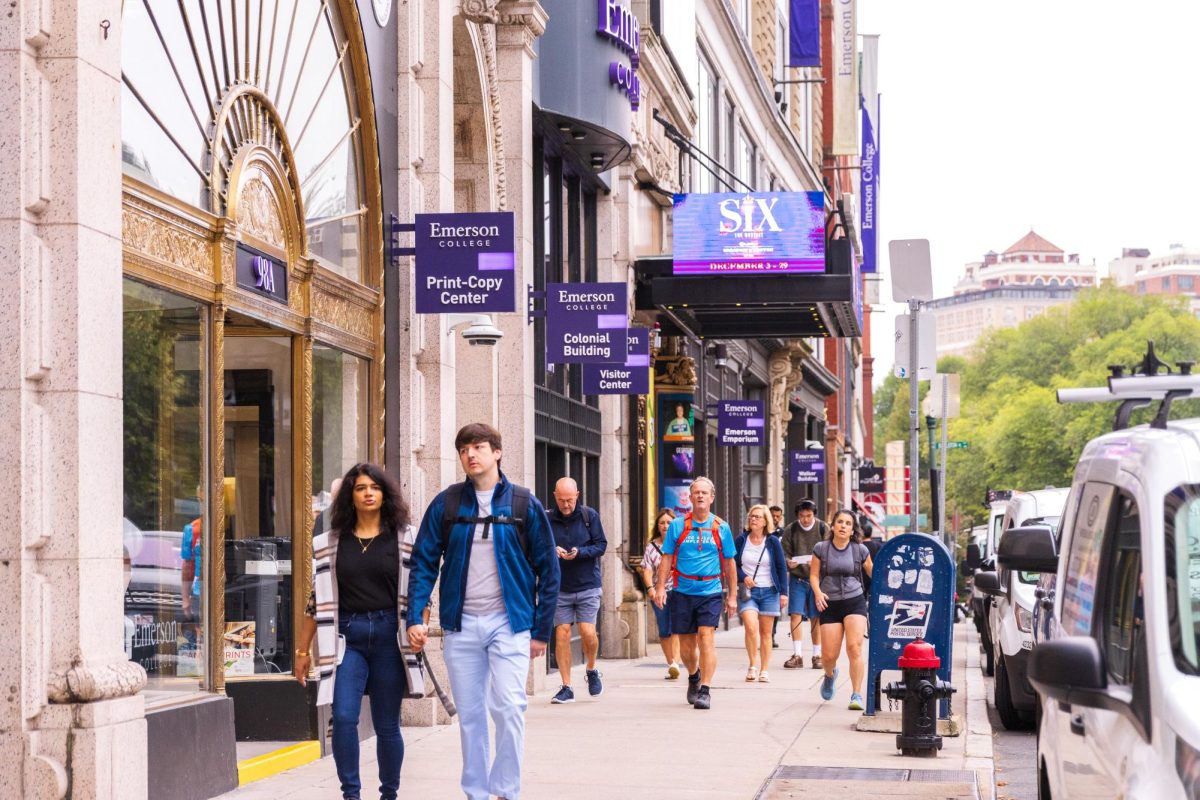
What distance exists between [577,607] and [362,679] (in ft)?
24.3

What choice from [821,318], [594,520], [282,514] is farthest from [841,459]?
[282,514]

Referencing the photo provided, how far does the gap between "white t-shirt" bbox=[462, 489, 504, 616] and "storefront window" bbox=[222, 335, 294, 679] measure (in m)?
3.06

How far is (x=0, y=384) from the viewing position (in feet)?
25.6

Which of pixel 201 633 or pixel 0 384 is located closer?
pixel 0 384

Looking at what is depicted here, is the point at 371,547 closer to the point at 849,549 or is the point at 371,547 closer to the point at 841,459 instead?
the point at 849,549

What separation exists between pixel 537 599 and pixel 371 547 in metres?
0.85

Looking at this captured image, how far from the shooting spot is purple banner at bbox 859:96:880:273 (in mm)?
67975

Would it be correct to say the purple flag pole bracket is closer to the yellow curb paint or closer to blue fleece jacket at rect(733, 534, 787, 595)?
blue fleece jacket at rect(733, 534, 787, 595)

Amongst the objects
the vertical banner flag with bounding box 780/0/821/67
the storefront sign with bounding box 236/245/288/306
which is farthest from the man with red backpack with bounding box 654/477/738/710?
the vertical banner flag with bounding box 780/0/821/67

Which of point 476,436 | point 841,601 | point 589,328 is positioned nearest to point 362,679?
point 476,436

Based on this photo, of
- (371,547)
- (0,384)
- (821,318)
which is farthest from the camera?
(821,318)

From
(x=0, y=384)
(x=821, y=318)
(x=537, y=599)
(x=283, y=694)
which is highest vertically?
(x=821, y=318)

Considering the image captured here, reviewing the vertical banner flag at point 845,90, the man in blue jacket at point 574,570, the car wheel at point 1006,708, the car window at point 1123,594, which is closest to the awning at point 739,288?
the man in blue jacket at point 574,570

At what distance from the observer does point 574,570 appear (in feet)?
53.2
